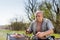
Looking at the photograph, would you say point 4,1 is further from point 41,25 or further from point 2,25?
point 41,25

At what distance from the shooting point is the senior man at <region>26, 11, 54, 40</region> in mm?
2576

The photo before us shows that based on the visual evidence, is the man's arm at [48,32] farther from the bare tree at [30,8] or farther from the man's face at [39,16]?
the bare tree at [30,8]

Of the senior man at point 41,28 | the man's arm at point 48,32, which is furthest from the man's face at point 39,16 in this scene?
the man's arm at point 48,32

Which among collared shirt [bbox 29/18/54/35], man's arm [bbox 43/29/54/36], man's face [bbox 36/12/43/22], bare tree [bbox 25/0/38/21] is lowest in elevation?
A: man's arm [bbox 43/29/54/36]

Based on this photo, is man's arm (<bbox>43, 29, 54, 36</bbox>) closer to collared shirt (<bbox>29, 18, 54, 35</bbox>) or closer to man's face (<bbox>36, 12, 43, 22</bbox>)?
collared shirt (<bbox>29, 18, 54, 35</bbox>)

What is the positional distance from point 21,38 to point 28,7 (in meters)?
0.57

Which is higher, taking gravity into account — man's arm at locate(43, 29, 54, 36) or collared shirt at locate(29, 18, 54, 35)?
collared shirt at locate(29, 18, 54, 35)

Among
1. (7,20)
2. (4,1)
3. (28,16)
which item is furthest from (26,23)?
(4,1)

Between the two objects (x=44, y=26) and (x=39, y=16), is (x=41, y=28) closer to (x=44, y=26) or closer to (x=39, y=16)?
(x=44, y=26)

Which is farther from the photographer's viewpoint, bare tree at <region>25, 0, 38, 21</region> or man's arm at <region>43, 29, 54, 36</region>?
bare tree at <region>25, 0, 38, 21</region>

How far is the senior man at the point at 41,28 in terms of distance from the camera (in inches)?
101

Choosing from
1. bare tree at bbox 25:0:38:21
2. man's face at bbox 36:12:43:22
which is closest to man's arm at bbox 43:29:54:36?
man's face at bbox 36:12:43:22

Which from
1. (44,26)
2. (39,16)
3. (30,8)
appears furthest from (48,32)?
(30,8)

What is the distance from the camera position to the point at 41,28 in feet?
8.59
